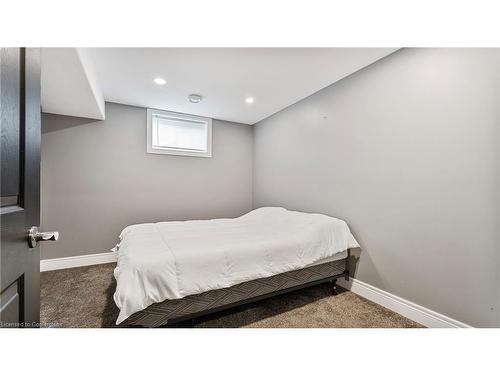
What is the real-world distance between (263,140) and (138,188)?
2.26 meters

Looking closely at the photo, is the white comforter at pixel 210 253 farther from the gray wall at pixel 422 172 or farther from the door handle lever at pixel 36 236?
the door handle lever at pixel 36 236

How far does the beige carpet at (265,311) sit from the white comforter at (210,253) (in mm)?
388

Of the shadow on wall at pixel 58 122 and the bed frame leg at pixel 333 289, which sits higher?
the shadow on wall at pixel 58 122

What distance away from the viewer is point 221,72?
2.22 m

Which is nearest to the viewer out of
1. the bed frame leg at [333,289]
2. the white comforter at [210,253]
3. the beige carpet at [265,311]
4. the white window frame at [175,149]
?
the white comforter at [210,253]

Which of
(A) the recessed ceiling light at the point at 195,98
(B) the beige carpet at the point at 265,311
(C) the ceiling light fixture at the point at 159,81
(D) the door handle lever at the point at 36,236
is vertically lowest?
(B) the beige carpet at the point at 265,311

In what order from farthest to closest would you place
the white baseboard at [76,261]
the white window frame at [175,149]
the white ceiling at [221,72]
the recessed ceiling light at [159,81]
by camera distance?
1. the white window frame at [175,149]
2. the white baseboard at [76,261]
3. the recessed ceiling light at [159,81]
4. the white ceiling at [221,72]

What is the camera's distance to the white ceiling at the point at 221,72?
189 centimetres

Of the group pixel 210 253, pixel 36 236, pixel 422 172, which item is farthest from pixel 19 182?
pixel 422 172

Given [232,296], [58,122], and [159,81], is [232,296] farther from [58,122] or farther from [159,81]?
[58,122]

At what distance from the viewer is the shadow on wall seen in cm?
271

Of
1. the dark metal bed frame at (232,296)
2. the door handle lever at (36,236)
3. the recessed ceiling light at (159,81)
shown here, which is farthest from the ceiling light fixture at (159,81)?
the dark metal bed frame at (232,296)

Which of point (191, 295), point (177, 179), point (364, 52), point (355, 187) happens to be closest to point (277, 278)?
point (191, 295)
